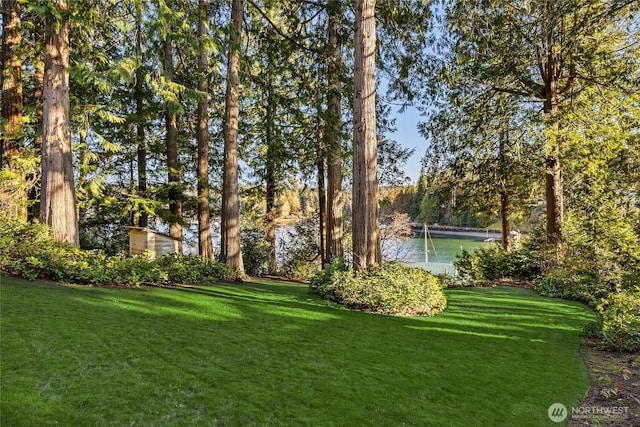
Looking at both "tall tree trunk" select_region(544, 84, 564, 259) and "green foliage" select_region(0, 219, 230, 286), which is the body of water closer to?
"tall tree trunk" select_region(544, 84, 564, 259)

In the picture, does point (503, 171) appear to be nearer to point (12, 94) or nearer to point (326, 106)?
point (326, 106)

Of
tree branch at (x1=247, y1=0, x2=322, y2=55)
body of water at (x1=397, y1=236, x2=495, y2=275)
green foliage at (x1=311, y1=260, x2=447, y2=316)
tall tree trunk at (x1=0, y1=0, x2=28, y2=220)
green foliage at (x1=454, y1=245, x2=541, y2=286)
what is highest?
tree branch at (x1=247, y1=0, x2=322, y2=55)

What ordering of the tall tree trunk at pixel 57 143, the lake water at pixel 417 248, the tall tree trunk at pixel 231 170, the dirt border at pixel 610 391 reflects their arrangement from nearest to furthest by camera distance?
the dirt border at pixel 610 391 < the tall tree trunk at pixel 57 143 < the tall tree trunk at pixel 231 170 < the lake water at pixel 417 248

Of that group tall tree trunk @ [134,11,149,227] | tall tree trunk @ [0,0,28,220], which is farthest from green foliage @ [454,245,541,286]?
tall tree trunk @ [0,0,28,220]

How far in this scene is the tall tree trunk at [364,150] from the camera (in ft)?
25.0

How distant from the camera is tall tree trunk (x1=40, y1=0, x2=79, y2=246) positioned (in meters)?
7.41

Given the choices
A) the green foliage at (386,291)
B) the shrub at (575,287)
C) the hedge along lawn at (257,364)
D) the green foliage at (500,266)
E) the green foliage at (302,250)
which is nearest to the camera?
the hedge along lawn at (257,364)

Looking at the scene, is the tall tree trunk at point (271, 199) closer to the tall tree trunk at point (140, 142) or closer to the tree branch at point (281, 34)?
the tree branch at point (281, 34)

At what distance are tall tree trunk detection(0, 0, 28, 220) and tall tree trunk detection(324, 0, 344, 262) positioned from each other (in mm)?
7792

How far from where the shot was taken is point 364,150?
25.1 feet

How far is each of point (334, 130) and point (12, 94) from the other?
8.29 meters

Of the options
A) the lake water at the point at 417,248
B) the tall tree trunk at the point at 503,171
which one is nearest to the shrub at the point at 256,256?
the lake water at the point at 417,248

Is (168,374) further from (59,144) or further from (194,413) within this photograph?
(59,144)

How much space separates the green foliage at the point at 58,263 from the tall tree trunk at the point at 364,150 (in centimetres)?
398
